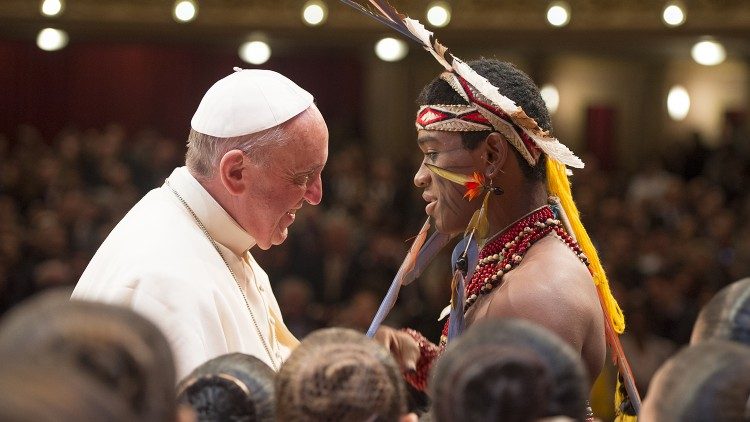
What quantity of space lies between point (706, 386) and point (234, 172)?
1.70 metres

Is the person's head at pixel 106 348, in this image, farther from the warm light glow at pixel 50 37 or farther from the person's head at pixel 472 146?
the warm light glow at pixel 50 37

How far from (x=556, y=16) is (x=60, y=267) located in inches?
192

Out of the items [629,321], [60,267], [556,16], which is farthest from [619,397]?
[556,16]

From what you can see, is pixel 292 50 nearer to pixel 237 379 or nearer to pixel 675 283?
pixel 675 283

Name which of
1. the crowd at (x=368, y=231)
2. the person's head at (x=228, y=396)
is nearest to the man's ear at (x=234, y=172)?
the person's head at (x=228, y=396)

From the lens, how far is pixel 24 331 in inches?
52.4

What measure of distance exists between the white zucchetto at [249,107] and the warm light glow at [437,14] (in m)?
6.99

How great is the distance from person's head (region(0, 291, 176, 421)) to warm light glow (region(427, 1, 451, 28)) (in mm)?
8775

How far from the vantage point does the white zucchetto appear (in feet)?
9.71

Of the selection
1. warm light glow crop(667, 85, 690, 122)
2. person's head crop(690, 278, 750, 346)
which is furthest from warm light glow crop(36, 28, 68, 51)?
person's head crop(690, 278, 750, 346)

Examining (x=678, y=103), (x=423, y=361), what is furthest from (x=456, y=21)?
(x=423, y=361)

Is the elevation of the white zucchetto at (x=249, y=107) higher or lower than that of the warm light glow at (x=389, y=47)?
lower

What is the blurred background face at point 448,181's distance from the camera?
2.77m

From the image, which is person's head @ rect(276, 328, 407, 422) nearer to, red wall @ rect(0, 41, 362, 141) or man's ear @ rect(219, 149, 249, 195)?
man's ear @ rect(219, 149, 249, 195)
